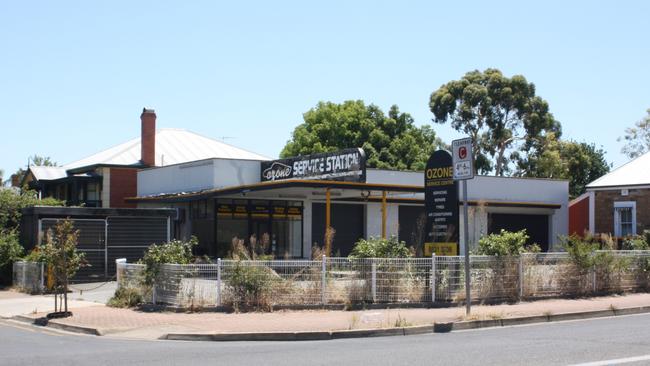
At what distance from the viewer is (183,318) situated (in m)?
17.2

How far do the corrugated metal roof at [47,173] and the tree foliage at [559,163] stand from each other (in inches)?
1261

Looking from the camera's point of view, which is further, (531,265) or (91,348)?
(531,265)

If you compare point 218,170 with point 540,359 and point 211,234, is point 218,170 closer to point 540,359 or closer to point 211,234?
point 211,234

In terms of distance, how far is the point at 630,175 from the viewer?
111ft

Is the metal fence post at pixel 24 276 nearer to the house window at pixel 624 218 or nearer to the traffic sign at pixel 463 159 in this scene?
the traffic sign at pixel 463 159

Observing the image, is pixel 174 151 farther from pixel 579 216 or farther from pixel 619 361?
pixel 619 361

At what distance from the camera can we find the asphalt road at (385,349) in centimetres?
1096

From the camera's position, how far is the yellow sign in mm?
18859

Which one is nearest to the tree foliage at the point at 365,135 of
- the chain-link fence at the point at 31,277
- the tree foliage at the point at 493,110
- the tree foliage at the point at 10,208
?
the tree foliage at the point at 493,110

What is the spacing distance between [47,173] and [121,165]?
629 cm

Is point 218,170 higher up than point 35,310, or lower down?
higher up

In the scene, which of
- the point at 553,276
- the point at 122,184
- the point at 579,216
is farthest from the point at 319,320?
the point at 579,216

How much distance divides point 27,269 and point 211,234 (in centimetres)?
986

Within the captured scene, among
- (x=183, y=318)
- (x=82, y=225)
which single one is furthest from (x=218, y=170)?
(x=183, y=318)
